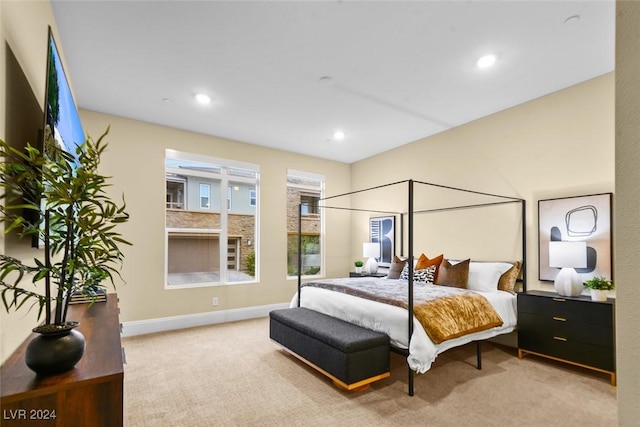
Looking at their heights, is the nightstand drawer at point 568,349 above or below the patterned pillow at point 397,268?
below

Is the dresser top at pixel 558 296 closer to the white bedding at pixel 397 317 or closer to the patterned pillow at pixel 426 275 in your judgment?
the white bedding at pixel 397 317

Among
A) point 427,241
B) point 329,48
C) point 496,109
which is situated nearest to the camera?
point 329,48

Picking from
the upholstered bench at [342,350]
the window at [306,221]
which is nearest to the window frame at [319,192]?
the window at [306,221]

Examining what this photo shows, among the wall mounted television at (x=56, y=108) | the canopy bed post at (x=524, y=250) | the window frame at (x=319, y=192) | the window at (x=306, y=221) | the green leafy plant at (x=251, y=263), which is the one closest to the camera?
the wall mounted television at (x=56, y=108)

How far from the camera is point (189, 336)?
167 inches

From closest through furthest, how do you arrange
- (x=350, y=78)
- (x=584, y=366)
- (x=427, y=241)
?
(x=584, y=366)
(x=350, y=78)
(x=427, y=241)

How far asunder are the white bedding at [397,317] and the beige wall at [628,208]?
2.09 meters

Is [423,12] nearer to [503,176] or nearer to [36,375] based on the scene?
[503,176]

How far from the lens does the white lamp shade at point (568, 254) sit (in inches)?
121

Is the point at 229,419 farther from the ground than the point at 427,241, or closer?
closer

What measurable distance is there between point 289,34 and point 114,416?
263 centimetres

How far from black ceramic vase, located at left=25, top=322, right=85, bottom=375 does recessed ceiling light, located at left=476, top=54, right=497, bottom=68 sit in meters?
3.45

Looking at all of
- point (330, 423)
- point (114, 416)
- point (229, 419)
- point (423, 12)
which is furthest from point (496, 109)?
point (114, 416)

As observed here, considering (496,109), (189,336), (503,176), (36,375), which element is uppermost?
(496,109)
